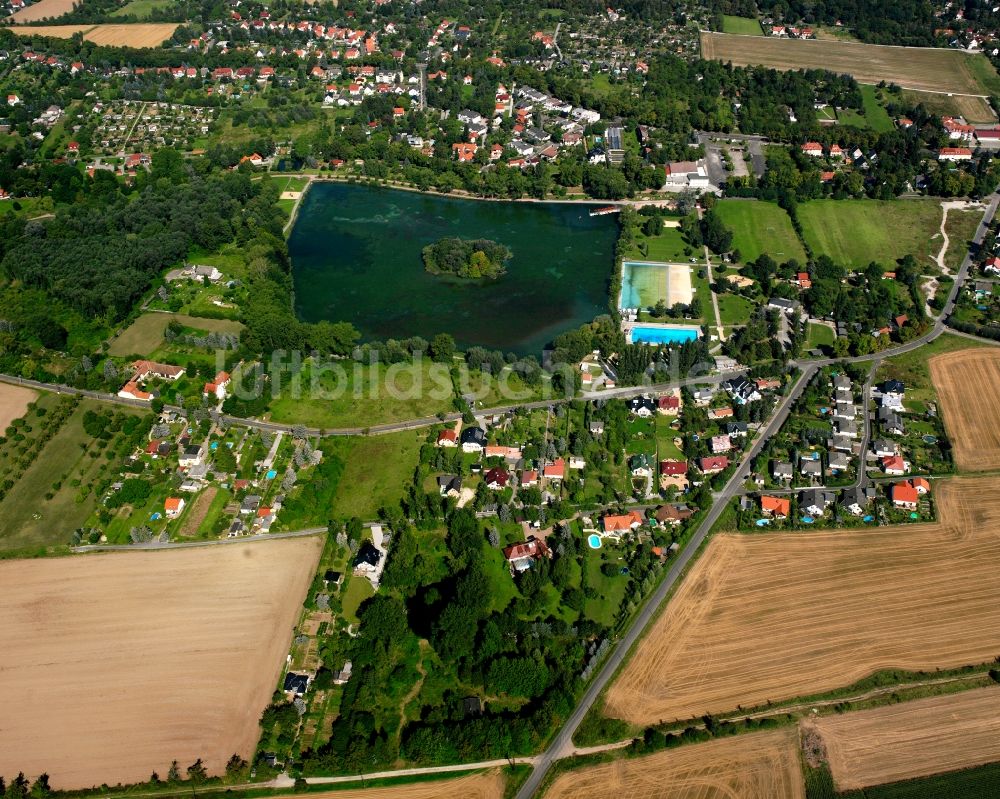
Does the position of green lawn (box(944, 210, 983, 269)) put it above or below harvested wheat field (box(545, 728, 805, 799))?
above

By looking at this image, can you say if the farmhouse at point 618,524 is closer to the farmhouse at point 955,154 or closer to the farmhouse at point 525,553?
the farmhouse at point 525,553

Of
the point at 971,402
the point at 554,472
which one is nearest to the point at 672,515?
the point at 554,472

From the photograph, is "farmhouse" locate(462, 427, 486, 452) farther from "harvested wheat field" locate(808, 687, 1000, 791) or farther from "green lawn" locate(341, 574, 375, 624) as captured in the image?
"harvested wheat field" locate(808, 687, 1000, 791)

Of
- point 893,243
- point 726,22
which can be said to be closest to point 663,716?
point 893,243

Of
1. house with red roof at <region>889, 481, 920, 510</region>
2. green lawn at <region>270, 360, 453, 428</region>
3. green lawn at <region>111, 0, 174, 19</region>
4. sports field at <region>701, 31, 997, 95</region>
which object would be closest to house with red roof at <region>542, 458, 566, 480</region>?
green lawn at <region>270, 360, 453, 428</region>

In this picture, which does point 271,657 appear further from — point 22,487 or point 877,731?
point 877,731

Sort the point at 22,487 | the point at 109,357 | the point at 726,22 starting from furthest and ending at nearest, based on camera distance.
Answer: the point at 726,22 < the point at 109,357 < the point at 22,487

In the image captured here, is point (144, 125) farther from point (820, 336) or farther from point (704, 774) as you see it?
point (704, 774)
